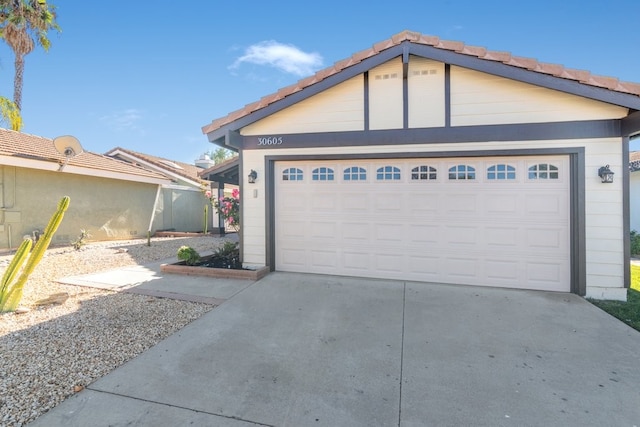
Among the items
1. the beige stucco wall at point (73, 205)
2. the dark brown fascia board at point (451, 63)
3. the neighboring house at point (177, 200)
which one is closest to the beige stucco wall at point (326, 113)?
the dark brown fascia board at point (451, 63)

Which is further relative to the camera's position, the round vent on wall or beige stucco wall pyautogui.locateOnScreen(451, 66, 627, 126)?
the round vent on wall

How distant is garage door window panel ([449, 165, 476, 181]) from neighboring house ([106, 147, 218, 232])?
12707mm

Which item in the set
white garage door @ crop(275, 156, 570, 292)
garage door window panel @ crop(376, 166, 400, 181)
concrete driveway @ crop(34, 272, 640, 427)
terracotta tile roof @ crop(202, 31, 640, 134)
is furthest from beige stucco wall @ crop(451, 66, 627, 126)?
concrete driveway @ crop(34, 272, 640, 427)

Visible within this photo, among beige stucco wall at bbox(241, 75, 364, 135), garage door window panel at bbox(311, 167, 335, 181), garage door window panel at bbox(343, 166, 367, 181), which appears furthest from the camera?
garage door window panel at bbox(311, 167, 335, 181)

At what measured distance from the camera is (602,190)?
16.4ft

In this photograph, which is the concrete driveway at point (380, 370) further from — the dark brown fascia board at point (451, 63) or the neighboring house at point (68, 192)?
the neighboring house at point (68, 192)

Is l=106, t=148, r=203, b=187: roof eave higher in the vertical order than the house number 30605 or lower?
higher

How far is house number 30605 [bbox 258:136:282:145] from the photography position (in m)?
6.45

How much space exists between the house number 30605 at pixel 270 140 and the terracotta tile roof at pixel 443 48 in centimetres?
63

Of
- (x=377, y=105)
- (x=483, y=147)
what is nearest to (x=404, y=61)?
(x=377, y=105)

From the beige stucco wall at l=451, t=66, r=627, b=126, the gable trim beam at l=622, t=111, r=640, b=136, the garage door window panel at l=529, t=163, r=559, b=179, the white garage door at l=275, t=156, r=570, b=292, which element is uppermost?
the beige stucco wall at l=451, t=66, r=627, b=126

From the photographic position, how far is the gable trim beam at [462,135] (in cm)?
501

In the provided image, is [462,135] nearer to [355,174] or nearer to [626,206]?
[355,174]

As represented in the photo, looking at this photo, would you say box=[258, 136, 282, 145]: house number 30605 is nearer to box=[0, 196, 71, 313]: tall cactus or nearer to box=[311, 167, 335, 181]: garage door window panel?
box=[311, 167, 335, 181]: garage door window panel
